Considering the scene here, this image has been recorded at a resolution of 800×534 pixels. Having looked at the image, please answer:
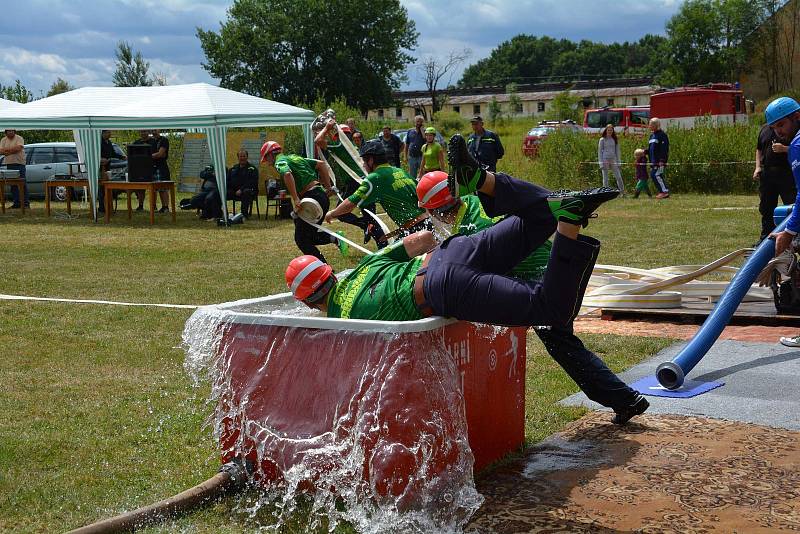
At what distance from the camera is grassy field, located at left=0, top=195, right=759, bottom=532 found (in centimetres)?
482

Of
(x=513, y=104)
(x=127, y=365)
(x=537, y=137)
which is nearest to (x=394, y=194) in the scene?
(x=127, y=365)

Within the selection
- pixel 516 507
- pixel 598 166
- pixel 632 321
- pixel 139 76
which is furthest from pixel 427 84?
pixel 516 507

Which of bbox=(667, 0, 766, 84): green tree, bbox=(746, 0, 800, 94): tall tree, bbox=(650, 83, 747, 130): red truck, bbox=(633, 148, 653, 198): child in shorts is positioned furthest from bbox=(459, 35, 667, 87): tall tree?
bbox=(633, 148, 653, 198): child in shorts

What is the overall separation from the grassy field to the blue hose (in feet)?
2.15

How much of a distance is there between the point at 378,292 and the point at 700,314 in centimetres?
501

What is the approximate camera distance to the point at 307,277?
15.7 feet

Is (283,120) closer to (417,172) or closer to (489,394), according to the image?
(417,172)

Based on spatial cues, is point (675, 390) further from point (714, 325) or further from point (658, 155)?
point (658, 155)

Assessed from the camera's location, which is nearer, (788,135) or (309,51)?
(788,135)

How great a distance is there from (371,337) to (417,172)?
63.1ft

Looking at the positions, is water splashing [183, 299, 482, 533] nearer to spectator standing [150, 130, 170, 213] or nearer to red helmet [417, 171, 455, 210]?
red helmet [417, 171, 455, 210]

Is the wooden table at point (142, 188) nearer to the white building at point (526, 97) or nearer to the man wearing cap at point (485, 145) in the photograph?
the man wearing cap at point (485, 145)

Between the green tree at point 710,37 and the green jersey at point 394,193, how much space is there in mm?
59860

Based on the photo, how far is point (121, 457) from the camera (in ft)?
17.4
